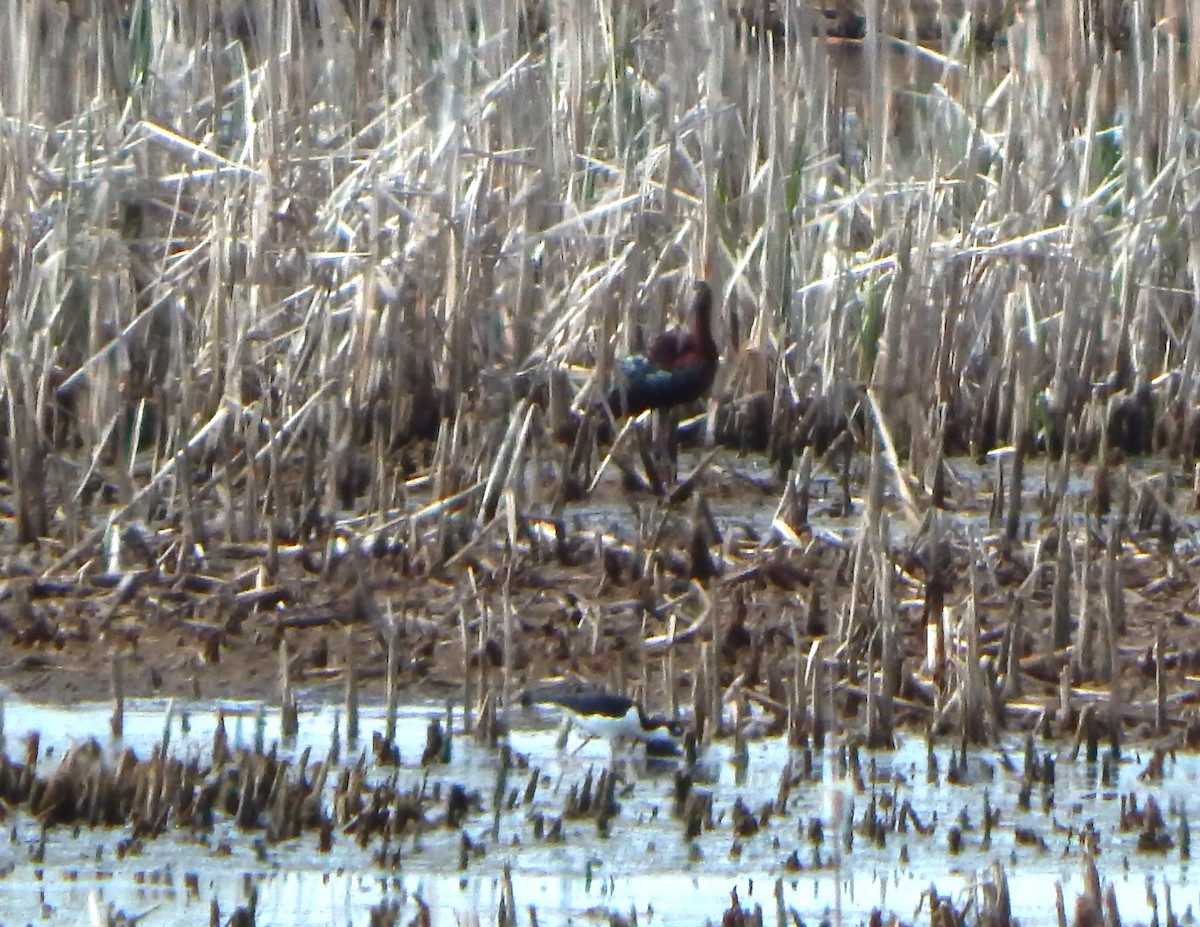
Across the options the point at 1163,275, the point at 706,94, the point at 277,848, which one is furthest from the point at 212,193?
the point at 277,848

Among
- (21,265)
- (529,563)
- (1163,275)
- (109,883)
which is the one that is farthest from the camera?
(1163,275)

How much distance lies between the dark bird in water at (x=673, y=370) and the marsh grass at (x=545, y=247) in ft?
0.46

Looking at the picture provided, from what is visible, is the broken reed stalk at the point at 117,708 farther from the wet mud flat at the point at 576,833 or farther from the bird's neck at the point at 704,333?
the bird's neck at the point at 704,333

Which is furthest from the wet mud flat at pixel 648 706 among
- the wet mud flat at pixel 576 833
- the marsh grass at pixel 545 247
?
the marsh grass at pixel 545 247

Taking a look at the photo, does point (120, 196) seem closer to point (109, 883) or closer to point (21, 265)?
point (21, 265)

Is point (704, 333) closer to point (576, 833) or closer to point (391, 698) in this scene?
point (391, 698)

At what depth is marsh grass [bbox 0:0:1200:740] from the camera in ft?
22.3

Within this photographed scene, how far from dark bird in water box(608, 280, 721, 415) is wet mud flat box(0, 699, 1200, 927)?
2.19 m

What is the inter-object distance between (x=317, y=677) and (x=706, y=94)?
293 cm

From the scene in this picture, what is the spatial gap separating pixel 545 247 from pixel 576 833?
11.2 feet

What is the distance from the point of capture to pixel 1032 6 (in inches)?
320

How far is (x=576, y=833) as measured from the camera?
13.8 ft

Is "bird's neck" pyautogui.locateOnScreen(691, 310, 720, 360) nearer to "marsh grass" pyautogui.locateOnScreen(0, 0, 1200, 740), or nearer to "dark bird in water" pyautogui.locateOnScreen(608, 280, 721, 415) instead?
"dark bird in water" pyautogui.locateOnScreen(608, 280, 721, 415)

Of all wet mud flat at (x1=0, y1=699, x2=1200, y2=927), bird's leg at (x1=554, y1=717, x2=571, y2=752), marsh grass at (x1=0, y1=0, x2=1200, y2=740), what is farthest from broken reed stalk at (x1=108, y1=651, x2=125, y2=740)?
marsh grass at (x1=0, y1=0, x2=1200, y2=740)
